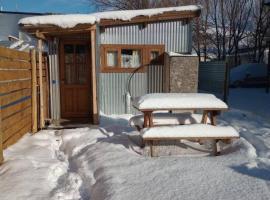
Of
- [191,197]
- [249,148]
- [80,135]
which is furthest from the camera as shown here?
[80,135]

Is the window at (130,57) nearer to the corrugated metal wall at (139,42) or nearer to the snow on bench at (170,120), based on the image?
the corrugated metal wall at (139,42)

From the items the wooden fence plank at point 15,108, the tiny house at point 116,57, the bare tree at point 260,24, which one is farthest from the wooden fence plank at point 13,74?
the bare tree at point 260,24

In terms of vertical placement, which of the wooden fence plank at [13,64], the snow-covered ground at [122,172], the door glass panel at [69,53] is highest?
the door glass panel at [69,53]

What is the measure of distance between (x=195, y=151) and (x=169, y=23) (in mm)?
5074

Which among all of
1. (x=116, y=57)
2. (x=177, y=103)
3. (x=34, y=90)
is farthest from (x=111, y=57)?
(x=177, y=103)

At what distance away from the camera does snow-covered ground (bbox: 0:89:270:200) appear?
11.6 ft

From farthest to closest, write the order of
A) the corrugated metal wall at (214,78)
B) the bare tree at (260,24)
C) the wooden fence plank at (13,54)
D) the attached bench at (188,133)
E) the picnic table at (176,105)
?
the bare tree at (260,24) < the corrugated metal wall at (214,78) < the wooden fence plank at (13,54) < the picnic table at (176,105) < the attached bench at (188,133)

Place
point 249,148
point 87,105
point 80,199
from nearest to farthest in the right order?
point 80,199 → point 249,148 → point 87,105

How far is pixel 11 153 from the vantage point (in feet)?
16.9

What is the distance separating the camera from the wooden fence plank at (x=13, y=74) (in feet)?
17.2

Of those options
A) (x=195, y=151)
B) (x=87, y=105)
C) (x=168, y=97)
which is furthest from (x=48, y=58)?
(x=195, y=151)

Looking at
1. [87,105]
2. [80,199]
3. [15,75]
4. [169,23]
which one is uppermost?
[169,23]

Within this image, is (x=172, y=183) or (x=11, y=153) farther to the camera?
(x=11, y=153)

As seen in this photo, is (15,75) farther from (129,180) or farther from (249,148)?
(249,148)
